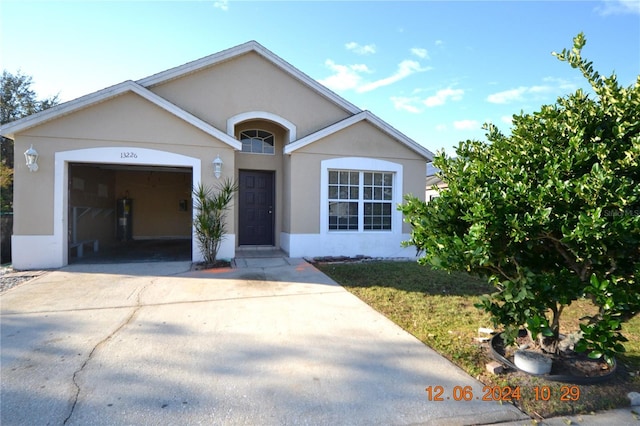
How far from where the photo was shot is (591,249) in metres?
2.61

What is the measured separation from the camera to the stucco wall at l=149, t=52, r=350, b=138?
30.5 ft

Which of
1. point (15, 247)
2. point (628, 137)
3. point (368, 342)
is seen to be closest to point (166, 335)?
point (368, 342)

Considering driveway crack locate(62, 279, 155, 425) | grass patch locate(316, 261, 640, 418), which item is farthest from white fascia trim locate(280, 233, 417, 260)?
driveway crack locate(62, 279, 155, 425)

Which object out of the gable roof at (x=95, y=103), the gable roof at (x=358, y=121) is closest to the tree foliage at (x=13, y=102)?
the gable roof at (x=95, y=103)

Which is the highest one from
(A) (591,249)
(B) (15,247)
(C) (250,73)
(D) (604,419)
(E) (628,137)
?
(C) (250,73)

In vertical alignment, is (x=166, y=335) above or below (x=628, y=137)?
below

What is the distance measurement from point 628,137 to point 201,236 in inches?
303

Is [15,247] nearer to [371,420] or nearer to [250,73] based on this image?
[250,73]

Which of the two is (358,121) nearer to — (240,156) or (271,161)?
(271,161)

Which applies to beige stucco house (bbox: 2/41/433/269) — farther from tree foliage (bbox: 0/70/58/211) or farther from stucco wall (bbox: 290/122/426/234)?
tree foliage (bbox: 0/70/58/211)

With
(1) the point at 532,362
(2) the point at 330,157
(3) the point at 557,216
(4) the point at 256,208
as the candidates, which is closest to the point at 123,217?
(4) the point at 256,208

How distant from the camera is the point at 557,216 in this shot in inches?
106

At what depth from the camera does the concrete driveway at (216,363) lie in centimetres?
252

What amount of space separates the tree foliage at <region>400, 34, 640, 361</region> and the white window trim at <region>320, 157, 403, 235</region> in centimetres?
602
